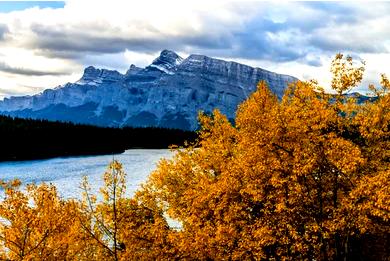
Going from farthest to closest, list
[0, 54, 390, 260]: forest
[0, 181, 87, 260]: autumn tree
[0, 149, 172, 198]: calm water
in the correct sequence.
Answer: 1. [0, 149, 172, 198]: calm water
2. [0, 54, 390, 260]: forest
3. [0, 181, 87, 260]: autumn tree

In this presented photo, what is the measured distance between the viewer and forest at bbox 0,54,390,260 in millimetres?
26094

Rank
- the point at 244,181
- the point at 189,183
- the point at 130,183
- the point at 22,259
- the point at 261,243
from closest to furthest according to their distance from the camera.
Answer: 1. the point at 22,259
2. the point at 261,243
3. the point at 244,181
4. the point at 189,183
5. the point at 130,183

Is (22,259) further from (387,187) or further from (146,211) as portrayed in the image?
(387,187)

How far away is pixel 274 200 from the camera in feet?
93.8

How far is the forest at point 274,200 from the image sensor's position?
26094 millimetres

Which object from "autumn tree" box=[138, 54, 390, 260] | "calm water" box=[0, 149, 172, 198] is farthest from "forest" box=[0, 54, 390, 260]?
"calm water" box=[0, 149, 172, 198]

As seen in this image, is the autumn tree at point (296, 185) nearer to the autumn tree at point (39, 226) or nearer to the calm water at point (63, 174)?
the autumn tree at point (39, 226)

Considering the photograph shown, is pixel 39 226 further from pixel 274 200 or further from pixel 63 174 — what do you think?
pixel 63 174

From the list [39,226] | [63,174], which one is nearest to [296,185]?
[39,226]

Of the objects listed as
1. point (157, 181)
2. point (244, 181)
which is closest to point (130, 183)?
point (157, 181)

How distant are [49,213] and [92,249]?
24.8ft

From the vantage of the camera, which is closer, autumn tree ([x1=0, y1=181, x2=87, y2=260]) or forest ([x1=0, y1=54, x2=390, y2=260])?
autumn tree ([x1=0, y1=181, x2=87, y2=260])

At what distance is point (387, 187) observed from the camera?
23.6 metres

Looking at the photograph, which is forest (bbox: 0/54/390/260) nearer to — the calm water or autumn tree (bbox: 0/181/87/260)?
autumn tree (bbox: 0/181/87/260)
